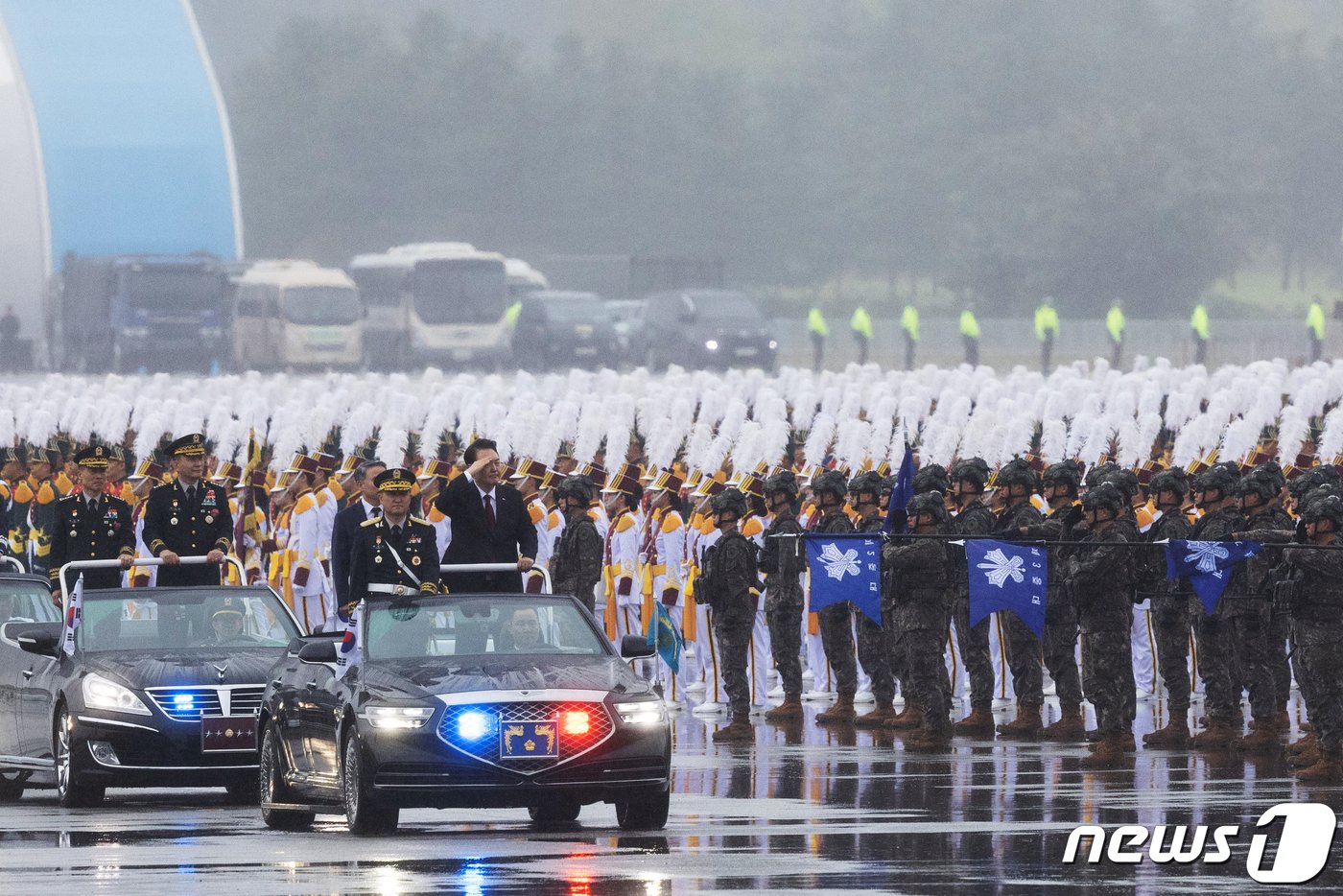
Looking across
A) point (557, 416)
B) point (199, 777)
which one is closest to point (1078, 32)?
point (557, 416)

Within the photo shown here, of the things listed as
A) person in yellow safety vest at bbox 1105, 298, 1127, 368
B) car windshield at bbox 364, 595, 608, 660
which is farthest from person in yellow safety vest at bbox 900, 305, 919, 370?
car windshield at bbox 364, 595, 608, 660

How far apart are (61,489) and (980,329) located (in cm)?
4877

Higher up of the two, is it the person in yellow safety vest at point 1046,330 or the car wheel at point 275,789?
the person in yellow safety vest at point 1046,330

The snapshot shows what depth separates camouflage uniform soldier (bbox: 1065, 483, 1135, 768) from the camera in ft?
53.6

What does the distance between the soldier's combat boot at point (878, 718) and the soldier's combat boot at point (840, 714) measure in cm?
6

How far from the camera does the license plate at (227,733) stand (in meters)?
14.1

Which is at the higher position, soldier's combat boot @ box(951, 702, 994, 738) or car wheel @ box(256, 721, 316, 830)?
soldier's combat boot @ box(951, 702, 994, 738)

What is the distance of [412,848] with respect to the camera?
1188cm

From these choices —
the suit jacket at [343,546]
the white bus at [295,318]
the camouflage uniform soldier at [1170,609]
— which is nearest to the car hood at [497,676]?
the suit jacket at [343,546]

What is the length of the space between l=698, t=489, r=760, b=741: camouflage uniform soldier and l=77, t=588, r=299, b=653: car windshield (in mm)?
4327

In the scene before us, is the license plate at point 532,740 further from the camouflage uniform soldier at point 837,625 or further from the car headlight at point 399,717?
the camouflage uniform soldier at point 837,625

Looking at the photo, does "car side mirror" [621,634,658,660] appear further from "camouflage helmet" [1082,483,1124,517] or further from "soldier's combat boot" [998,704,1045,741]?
"soldier's combat boot" [998,704,1045,741]

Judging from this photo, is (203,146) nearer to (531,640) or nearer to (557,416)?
(557,416)

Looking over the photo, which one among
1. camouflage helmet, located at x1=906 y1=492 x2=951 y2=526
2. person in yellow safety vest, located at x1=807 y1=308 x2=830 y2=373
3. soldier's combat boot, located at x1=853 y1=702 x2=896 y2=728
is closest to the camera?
camouflage helmet, located at x1=906 y1=492 x2=951 y2=526
